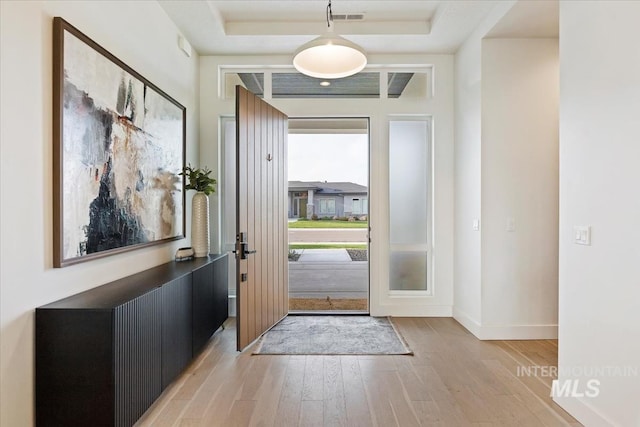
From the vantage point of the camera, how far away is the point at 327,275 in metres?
6.81

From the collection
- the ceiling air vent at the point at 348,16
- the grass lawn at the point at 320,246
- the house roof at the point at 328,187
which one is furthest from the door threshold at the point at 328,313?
the grass lawn at the point at 320,246

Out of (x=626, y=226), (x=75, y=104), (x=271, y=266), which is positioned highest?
(x=75, y=104)

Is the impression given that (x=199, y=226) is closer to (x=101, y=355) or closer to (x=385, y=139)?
(x=101, y=355)

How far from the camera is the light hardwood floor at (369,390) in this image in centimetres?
214

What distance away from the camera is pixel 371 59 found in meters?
4.08

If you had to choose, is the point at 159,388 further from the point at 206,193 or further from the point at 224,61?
the point at 224,61

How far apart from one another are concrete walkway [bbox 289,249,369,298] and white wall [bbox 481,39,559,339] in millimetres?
2356

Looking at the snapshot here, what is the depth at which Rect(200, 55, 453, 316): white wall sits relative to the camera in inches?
161

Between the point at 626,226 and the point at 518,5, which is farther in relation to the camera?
the point at 518,5

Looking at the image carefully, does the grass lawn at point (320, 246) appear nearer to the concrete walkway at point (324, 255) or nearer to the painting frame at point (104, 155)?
the concrete walkway at point (324, 255)

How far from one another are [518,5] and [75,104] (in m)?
3.24

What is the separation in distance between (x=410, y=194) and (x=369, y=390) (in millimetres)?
2422

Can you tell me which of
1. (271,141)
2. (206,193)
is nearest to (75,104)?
(206,193)

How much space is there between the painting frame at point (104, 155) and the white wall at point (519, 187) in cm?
297
